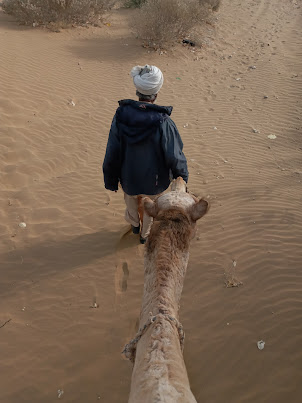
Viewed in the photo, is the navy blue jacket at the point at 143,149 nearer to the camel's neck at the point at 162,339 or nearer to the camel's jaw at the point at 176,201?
the camel's jaw at the point at 176,201

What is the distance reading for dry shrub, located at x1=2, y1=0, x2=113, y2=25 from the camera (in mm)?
11586

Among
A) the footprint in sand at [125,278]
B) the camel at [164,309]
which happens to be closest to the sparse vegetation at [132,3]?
the footprint in sand at [125,278]

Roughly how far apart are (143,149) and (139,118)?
37 cm

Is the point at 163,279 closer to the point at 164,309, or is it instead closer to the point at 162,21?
the point at 164,309

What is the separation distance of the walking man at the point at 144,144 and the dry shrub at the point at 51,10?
1057cm

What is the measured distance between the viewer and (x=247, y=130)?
8289 millimetres

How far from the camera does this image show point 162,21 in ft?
37.6

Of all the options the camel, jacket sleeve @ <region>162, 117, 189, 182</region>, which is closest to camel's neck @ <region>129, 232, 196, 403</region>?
the camel

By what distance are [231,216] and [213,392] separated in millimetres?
2820

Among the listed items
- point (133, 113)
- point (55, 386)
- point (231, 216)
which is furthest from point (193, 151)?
point (55, 386)

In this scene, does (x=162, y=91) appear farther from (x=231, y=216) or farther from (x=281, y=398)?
(x=281, y=398)

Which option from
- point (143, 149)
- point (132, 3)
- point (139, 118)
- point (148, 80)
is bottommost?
point (143, 149)

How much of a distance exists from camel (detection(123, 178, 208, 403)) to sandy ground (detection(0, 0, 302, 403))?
151cm

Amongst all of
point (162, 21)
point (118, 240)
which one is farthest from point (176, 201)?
point (162, 21)
